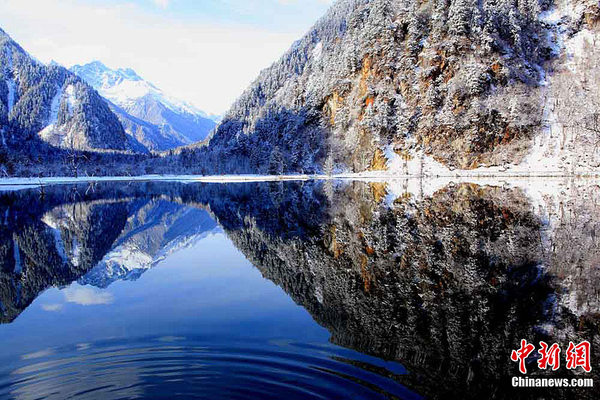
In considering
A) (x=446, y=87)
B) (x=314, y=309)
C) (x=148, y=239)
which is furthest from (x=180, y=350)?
(x=446, y=87)

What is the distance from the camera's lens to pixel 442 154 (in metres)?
116

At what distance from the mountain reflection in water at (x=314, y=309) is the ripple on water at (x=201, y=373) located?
0.04 m

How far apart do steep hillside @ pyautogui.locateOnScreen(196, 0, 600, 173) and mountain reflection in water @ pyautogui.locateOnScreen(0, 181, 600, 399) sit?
292ft

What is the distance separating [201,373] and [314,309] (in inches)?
207

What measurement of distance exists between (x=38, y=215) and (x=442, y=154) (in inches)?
3850

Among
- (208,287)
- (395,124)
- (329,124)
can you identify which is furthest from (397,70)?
(208,287)

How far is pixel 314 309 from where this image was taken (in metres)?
14.3

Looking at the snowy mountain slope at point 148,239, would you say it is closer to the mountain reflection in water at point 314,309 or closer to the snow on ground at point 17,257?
the mountain reflection in water at point 314,309

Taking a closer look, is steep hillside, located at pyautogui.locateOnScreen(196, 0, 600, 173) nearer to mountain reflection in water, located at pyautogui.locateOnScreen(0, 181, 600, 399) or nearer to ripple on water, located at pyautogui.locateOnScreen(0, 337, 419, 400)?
mountain reflection in water, located at pyautogui.locateOnScreen(0, 181, 600, 399)

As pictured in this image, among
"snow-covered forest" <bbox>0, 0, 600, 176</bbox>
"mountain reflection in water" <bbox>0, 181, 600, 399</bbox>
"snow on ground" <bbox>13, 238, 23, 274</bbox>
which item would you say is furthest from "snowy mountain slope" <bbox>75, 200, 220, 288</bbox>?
"snow-covered forest" <bbox>0, 0, 600, 176</bbox>

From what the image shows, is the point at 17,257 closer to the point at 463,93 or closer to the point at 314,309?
the point at 314,309

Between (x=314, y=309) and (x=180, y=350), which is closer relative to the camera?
(x=180, y=350)

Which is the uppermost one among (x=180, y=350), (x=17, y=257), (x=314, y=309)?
(x=17, y=257)

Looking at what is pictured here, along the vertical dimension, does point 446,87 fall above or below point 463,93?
above
